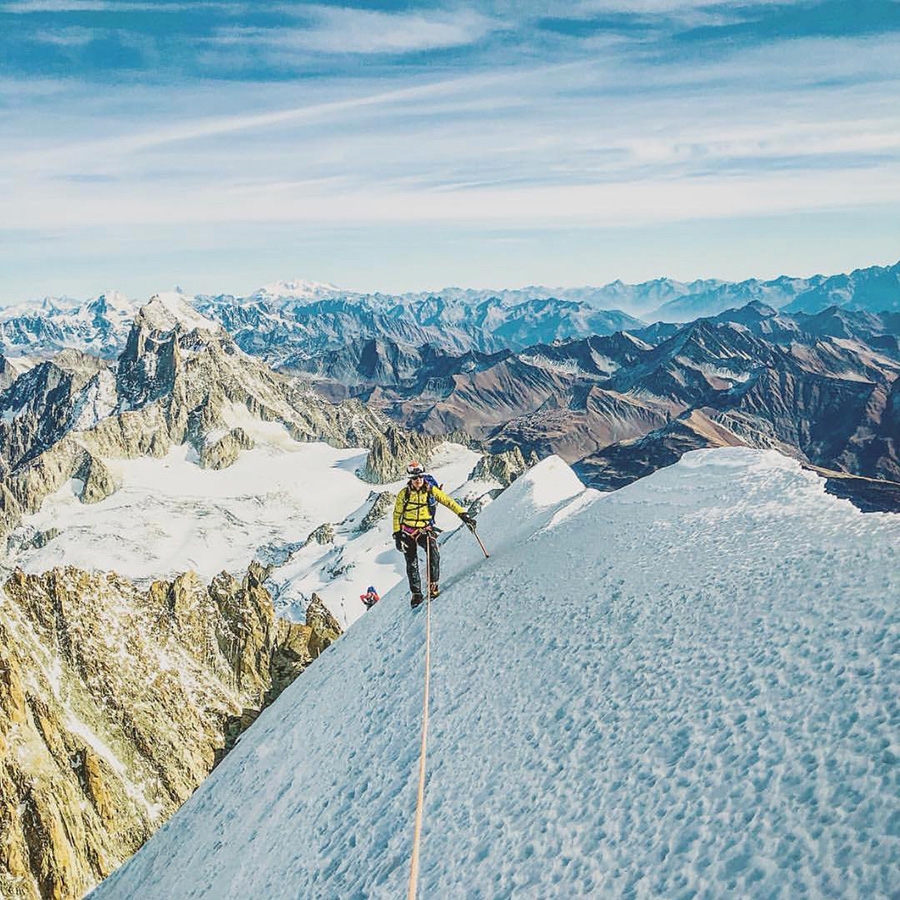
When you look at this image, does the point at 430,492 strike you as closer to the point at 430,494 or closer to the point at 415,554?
the point at 430,494

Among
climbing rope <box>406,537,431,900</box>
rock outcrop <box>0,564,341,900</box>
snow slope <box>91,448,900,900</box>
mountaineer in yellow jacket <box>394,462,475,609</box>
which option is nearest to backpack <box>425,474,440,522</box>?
mountaineer in yellow jacket <box>394,462,475,609</box>

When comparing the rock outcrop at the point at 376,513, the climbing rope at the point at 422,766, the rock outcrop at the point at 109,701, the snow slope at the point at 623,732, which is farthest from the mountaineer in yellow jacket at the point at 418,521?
the rock outcrop at the point at 376,513

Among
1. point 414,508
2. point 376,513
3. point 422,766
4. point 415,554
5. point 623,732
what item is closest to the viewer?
point 623,732

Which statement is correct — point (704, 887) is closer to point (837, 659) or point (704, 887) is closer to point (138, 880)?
point (837, 659)

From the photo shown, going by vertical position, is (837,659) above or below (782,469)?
above

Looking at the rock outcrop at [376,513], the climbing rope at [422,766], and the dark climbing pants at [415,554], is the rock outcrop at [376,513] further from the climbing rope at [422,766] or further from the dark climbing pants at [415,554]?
the climbing rope at [422,766]

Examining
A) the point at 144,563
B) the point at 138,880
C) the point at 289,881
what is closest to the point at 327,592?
the point at 144,563

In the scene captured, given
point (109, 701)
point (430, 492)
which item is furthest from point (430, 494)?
point (109, 701)
